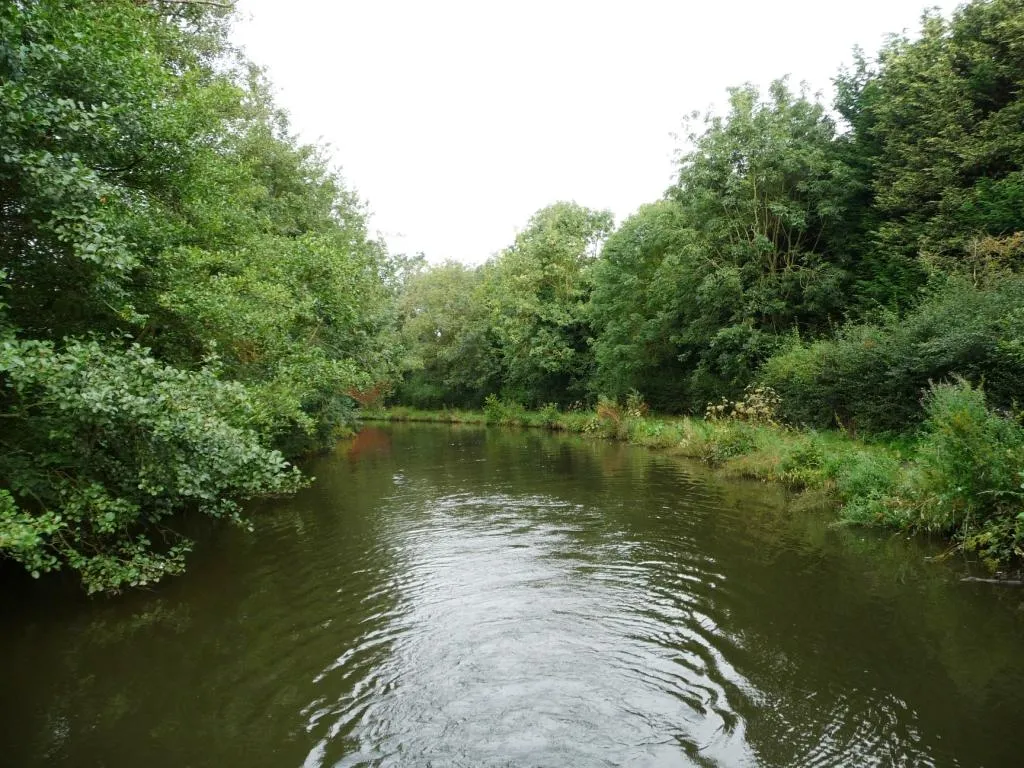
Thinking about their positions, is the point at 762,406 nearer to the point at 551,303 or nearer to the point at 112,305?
the point at 112,305

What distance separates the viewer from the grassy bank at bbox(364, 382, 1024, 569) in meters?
9.00

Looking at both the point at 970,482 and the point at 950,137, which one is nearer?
the point at 970,482

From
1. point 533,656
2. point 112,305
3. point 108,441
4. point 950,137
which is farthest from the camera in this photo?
point 950,137

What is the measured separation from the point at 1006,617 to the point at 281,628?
8.93m

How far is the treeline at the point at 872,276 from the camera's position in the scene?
1125 cm

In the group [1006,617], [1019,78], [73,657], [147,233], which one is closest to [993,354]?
[1006,617]

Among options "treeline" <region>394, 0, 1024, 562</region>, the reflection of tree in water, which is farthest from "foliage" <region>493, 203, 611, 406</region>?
the reflection of tree in water

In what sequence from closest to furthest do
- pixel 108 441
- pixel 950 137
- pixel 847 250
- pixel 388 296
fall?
pixel 108 441 → pixel 950 137 → pixel 847 250 → pixel 388 296

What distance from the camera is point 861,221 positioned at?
24.1m

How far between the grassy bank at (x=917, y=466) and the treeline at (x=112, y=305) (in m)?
9.96

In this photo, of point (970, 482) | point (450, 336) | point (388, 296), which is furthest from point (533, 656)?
point (450, 336)

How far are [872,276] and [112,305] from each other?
2421 cm

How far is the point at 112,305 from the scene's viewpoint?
7.94 metres

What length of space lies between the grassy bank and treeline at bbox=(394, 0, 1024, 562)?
5cm
